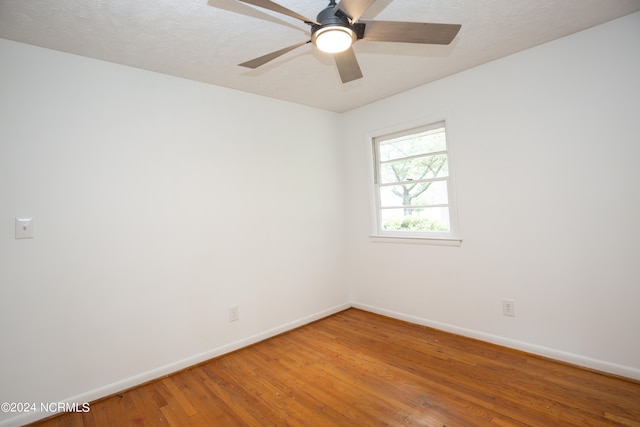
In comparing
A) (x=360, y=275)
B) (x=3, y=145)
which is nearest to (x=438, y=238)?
(x=360, y=275)

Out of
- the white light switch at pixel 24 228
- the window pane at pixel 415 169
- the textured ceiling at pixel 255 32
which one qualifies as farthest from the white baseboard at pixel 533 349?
the white light switch at pixel 24 228

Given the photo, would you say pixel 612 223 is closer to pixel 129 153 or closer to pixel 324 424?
pixel 324 424

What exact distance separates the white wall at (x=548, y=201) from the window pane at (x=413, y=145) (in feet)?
0.59

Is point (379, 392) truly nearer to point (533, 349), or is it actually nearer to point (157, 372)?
point (533, 349)

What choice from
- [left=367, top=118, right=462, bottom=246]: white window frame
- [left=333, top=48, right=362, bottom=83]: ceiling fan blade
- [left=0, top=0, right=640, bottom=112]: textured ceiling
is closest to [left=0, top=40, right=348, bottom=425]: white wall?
[left=0, top=0, right=640, bottom=112]: textured ceiling

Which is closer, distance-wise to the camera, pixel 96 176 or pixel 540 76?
pixel 96 176

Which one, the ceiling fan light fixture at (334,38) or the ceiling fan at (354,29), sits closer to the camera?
the ceiling fan at (354,29)

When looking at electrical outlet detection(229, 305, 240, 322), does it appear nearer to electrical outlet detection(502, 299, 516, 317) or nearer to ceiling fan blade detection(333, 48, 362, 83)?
ceiling fan blade detection(333, 48, 362, 83)

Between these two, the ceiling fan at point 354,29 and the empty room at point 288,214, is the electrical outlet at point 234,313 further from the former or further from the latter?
the ceiling fan at point 354,29

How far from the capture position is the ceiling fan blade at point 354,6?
1.36 meters

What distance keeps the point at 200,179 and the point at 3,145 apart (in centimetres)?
124

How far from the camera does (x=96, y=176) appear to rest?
2271mm

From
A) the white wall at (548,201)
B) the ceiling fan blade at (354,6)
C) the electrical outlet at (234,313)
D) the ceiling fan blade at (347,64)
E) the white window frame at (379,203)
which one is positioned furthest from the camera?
the white window frame at (379,203)

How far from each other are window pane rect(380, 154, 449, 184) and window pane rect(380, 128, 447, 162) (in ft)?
0.24
